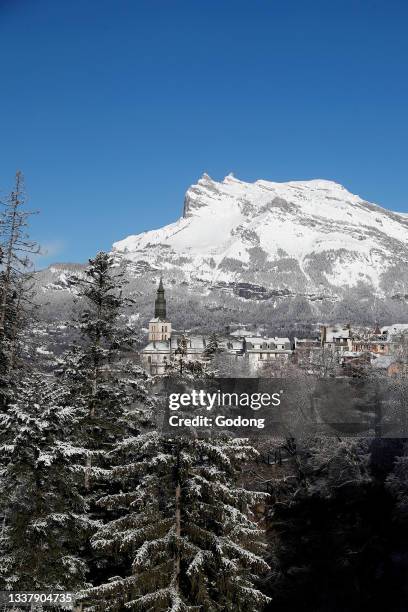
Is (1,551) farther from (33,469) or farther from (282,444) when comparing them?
(282,444)

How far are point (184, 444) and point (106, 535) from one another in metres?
3.26

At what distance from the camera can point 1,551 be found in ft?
62.0

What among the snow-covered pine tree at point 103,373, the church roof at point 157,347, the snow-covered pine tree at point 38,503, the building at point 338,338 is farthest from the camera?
the church roof at point 157,347

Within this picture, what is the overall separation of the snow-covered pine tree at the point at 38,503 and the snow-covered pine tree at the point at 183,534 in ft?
4.27

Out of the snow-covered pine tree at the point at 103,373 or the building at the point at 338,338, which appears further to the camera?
the building at the point at 338,338

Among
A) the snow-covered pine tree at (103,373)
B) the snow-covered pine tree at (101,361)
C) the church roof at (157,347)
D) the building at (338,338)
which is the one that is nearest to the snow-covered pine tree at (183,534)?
the snow-covered pine tree at (103,373)

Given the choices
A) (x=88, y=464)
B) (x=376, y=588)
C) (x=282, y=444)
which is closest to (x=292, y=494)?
(x=282, y=444)

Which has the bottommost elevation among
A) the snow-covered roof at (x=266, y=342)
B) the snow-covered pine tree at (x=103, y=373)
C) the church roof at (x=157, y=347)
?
the snow-covered pine tree at (x=103, y=373)

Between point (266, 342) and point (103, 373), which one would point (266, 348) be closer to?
point (266, 342)

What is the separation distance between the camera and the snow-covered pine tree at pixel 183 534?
17.2 m

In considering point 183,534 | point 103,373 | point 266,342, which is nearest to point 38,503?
point 183,534

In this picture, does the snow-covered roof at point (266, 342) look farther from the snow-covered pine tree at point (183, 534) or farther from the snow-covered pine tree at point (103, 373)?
the snow-covered pine tree at point (183, 534)

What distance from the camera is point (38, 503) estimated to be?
62.7ft

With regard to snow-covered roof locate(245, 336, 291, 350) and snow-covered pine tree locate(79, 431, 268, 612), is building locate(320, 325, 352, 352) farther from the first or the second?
snow-covered pine tree locate(79, 431, 268, 612)
